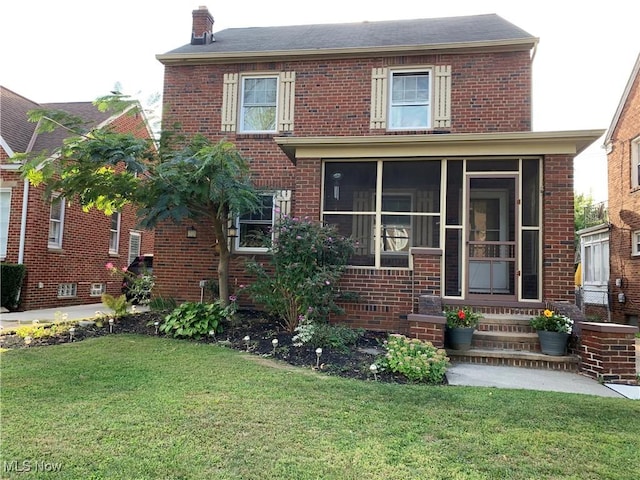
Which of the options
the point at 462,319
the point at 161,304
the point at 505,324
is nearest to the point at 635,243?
the point at 505,324

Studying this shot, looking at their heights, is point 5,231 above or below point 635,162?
below

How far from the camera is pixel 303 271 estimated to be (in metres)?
6.49

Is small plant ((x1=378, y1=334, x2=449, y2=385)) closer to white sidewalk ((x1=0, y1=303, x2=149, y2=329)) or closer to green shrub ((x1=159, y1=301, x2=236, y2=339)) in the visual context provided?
green shrub ((x1=159, y1=301, x2=236, y2=339))

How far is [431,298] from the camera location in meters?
6.21

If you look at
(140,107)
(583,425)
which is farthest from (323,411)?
(140,107)

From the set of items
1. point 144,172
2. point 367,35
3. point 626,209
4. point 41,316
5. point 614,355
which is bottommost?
point 41,316

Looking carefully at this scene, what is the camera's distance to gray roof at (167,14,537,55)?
934 cm

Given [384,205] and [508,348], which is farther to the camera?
[384,205]

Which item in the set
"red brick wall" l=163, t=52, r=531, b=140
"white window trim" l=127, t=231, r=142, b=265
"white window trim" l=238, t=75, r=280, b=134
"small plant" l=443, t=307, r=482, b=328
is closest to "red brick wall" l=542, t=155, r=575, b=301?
"small plant" l=443, t=307, r=482, b=328

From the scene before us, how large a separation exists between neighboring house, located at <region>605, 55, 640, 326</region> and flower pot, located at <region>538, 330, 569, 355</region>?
8262 millimetres

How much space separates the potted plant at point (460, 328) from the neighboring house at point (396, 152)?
591mm

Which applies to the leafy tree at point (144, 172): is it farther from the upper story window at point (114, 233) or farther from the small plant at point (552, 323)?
the upper story window at point (114, 233)

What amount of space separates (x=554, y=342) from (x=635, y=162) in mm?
9896

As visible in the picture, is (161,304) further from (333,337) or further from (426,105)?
(426,105)
